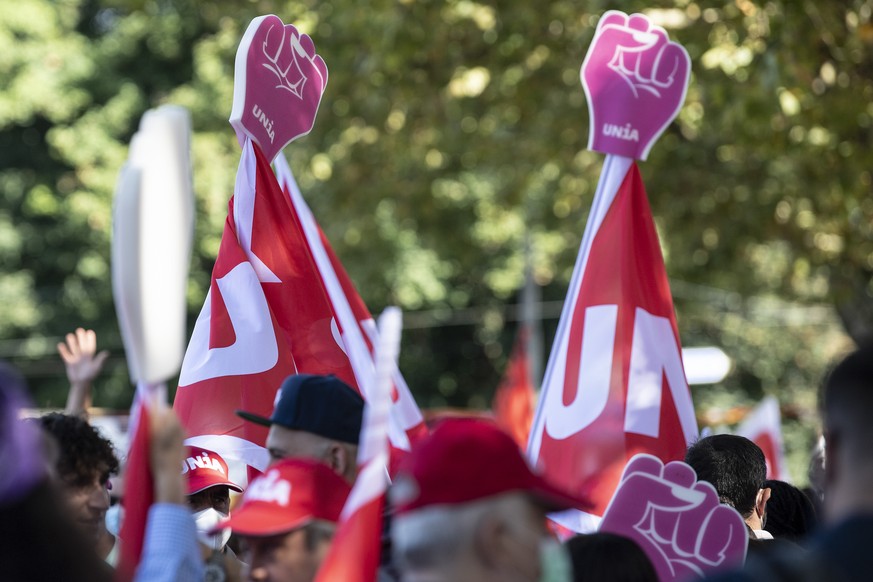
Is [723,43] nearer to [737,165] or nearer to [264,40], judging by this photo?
[737,165]

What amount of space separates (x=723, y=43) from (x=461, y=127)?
2.71m

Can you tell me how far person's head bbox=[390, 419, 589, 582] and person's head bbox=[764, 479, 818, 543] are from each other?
2477 mm

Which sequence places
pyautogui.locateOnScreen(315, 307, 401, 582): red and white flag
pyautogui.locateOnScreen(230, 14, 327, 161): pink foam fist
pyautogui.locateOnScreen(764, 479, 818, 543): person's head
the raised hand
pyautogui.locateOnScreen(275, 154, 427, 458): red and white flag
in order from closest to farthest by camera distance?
pyautogui.locateOnScreen(315, 307, 401, 582): red and white flag, pyautogui.locateOnScreen(230, 14, 327, 161): pink foam fist, pyautogui.locateOnScreen(764, 479, 818, 543): person's head, pyautogui.locateOnScreen(275, 154, 427, 458): red and white flag, the raised hand

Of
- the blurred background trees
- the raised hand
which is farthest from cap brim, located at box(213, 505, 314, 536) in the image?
the blurred background trees

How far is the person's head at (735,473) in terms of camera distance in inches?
160

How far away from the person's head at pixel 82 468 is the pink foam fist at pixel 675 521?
1283 mm

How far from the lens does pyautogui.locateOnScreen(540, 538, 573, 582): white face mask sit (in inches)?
91.5

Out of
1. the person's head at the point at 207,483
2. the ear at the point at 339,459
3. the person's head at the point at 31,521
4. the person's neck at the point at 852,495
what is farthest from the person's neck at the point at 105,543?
the person's neck at the point at 852,495

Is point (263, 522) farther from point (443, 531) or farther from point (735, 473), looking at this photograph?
point (735, 473)

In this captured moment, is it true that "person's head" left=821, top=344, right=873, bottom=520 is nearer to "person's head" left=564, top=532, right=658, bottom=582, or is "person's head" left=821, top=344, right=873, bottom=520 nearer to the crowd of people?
the crowd of people

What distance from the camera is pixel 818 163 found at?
952cm

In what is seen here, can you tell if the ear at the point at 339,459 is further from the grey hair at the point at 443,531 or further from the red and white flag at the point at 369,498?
the grey hair at the point at 443,531

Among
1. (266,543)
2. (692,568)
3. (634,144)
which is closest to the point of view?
(266,543)

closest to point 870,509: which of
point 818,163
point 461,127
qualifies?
point 818,163
